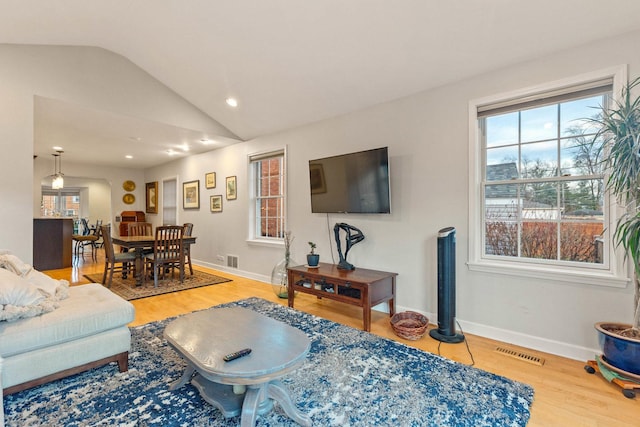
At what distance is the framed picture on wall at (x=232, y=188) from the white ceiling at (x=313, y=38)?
167cm

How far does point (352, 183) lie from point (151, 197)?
6673mm

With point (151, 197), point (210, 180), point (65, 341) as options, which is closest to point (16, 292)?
point (65, 341)

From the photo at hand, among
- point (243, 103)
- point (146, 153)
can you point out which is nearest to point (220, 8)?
point (243, 103)

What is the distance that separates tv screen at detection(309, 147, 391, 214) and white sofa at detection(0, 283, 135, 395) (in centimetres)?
240

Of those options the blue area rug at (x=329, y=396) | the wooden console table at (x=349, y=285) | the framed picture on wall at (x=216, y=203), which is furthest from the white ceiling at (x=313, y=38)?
the blue area rug at (x=329, y=396)

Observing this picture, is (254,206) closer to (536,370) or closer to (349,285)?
(349,285)

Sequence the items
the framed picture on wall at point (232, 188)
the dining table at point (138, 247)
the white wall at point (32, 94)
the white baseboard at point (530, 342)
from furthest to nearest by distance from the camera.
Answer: the framed picture on wall at point (232, 188)
the dining table at point (138, 247)
the white wall at point (32, 94)
the white baseboard at point (530, 342)

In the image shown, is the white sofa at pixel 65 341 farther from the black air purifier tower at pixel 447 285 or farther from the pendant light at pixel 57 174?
the pendant light at pixel 57 174

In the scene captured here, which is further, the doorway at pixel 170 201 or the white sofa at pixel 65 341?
the doorway at pixel 170 201

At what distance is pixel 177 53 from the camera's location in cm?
359

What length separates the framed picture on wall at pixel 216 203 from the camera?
5867mm

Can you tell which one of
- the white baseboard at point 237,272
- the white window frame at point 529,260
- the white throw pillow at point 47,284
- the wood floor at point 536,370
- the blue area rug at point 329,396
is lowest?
the wood floor at point 536,370

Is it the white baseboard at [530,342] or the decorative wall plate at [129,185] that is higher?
the decorative wall plate at [129,185]

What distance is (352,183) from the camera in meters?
3.61
